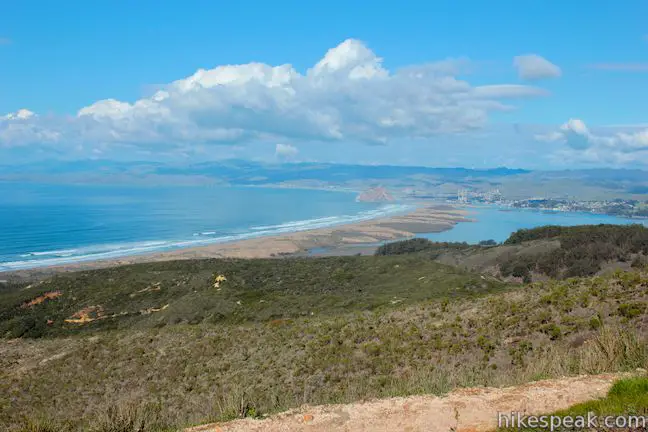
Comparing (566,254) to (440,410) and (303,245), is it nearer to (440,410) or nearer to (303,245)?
(440,410)

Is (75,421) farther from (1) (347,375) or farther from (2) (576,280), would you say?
(2) (576,280)

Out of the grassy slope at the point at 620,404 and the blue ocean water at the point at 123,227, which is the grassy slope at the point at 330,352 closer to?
the grassy slope at the point at 620,404

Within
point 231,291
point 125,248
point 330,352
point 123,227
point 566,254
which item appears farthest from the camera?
point 123,227

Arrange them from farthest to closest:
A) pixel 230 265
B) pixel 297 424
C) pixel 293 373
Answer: pixel 230 265, pixel 293 373, pixel 297 424

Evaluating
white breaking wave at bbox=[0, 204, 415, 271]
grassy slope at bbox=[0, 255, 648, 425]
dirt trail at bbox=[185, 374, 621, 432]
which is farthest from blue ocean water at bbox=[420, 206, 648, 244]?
dirt trail at bbox=[185, 374, 621, 432]

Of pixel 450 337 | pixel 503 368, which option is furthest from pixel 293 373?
pixel 503 368

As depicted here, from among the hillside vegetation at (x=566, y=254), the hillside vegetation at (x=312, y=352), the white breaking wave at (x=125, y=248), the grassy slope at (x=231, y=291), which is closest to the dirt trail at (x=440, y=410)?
the hillside vegetation at (x=312, y=352)

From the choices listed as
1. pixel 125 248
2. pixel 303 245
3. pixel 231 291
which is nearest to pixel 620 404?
pixel 231 291
